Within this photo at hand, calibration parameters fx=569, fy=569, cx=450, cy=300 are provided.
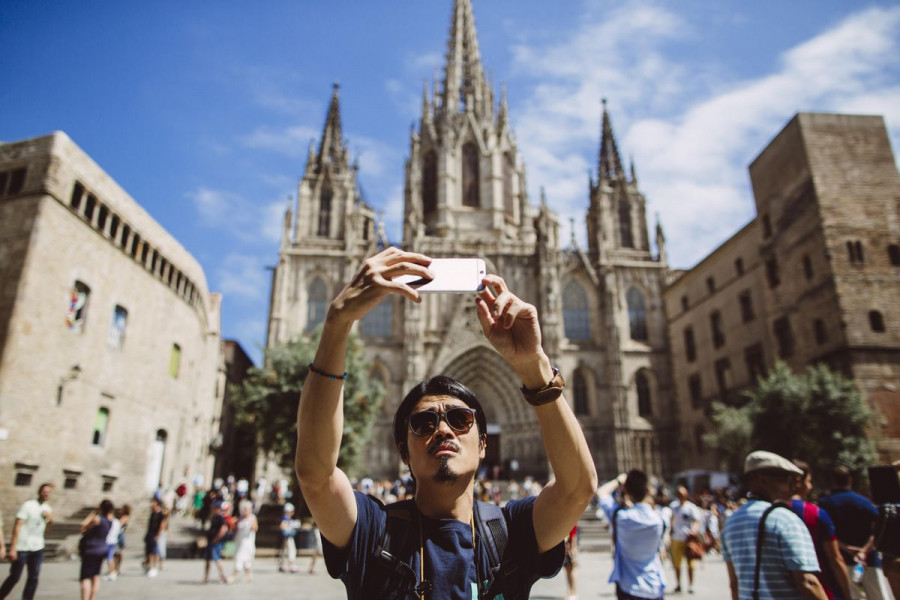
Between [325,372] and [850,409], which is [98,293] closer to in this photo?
[325,372]

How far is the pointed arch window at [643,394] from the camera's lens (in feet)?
106

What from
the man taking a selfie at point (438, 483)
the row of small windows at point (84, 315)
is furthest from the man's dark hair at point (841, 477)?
the row of small windows at point (84, 315)

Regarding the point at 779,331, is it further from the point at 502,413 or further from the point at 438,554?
the point at 438,554

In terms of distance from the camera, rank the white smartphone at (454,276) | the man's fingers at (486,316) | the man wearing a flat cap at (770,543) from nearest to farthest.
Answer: the white smartphone at (454,276) → the man's fingers at (486,316) → the man wearing a flat cap at (770,543)

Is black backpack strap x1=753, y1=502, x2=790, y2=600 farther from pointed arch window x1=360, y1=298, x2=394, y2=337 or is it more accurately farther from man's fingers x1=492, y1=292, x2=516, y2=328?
pointed arch window x1=360, y1=298, x2=394, y2=337

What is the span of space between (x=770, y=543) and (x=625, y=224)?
116 feet

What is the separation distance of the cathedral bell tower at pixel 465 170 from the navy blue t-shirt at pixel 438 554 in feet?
104

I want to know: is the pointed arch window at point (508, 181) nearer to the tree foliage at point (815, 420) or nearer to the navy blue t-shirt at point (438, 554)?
the tree foliage at point (815, 420)

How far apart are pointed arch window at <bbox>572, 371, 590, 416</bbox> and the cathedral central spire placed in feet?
64.3

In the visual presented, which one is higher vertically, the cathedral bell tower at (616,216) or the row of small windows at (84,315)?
the cathedral bell tower at (616,216)

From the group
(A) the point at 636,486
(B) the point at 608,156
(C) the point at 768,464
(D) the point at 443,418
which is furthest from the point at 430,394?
(B) the point at 608,156

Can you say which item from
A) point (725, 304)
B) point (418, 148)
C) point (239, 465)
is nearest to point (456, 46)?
point (418, 148)

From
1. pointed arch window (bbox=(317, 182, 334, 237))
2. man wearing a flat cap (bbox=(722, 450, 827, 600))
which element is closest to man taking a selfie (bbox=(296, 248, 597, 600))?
man wearing a flat cap (bbox=(722, 450, 827, 600))

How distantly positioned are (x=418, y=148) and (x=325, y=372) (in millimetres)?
37189
